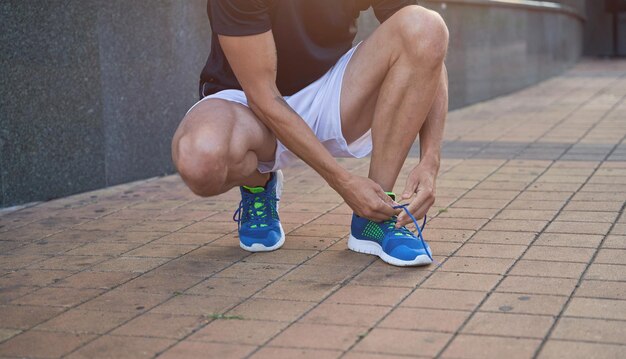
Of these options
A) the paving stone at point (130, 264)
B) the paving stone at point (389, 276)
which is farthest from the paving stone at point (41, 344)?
the paving stone at point (389, 276)

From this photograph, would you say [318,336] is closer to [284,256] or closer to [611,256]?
[284,256]

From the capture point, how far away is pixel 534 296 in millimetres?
3514

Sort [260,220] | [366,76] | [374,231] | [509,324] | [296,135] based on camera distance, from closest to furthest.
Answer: [509,324] < [296,135] < [374,231] < [366,76] < [260,220]

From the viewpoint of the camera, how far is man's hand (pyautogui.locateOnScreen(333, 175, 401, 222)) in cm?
384

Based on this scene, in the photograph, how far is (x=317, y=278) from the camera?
3852 millimetres

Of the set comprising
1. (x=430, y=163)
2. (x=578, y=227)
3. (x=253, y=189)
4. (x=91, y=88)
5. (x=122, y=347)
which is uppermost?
(x=91, y=88)

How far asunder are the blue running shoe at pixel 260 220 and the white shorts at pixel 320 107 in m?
0.13

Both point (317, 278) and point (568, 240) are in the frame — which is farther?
point (568, 240)

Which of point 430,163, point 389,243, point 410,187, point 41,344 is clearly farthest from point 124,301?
point 430,163

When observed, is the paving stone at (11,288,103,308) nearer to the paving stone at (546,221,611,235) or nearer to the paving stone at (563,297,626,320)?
the paving stone at (563,297,626,320)

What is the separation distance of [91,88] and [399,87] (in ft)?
7.93

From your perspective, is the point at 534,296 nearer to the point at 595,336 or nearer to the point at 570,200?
the point at 595,336

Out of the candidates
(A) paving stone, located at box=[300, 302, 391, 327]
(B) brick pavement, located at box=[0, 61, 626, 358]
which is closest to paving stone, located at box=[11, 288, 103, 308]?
(B) brick pavement, located at box=[0, 61, 626, 358]

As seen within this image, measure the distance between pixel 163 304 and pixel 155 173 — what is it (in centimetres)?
301
